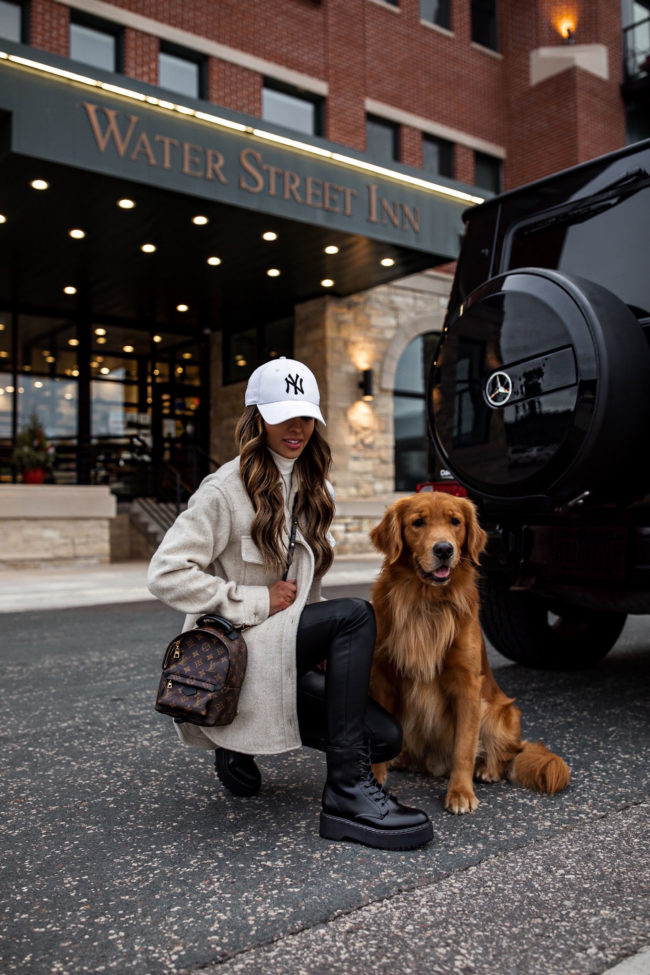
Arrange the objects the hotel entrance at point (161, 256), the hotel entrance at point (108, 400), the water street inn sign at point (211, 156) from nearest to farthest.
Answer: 1. the water street inn sign at point (211, 156)
2. the hotel entrance at point (161, 256)
3. the hotel entrance at point (108, 400)

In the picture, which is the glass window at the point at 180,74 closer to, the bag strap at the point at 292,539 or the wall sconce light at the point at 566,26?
the wall sconce light at the point at 566,26

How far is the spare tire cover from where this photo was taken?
3393 millimetres

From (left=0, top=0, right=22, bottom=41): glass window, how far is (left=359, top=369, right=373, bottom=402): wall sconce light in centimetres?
859

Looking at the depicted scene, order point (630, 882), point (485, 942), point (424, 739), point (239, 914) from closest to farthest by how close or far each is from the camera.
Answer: point (485, 942) < point (239, 914) < point (630, 882) < point (424, 739)

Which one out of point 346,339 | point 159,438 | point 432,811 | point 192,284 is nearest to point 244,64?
point 192,284

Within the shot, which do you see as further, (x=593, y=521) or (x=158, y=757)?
(x=593, y=521)

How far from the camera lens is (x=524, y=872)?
7.47 ft

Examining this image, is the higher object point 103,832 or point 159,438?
point 159,438

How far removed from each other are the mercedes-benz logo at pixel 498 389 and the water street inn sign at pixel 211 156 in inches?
328

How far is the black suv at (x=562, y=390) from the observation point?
11.3 feet

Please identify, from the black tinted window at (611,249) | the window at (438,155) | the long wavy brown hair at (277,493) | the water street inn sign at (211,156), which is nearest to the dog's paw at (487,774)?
the long wavy brown hair at (277,493)

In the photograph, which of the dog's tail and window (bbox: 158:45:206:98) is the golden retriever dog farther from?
window (bbox: 158:45:206:98)

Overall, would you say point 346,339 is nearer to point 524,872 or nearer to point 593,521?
point 593,521

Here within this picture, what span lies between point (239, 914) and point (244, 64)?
54.6ft
